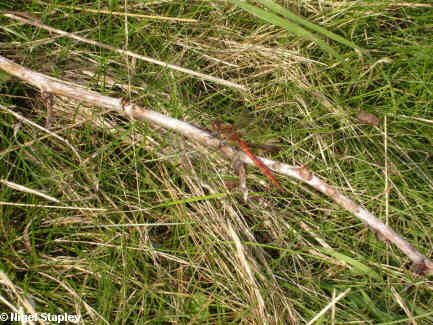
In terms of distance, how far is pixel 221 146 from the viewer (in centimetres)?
153

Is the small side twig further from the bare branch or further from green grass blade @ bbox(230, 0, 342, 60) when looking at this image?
green grass blade @ bbox(230, 0, 342, 60)

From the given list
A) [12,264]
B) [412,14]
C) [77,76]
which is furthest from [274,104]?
[12,264]

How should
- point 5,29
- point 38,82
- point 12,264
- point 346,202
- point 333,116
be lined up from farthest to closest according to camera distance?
1. point 333,116
2. point 5,29
3. point 12,264
4. point 38,82
5. point 346,202

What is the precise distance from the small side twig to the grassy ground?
0.87 feet

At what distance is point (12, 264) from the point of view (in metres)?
1.75

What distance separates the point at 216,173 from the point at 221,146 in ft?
1.31

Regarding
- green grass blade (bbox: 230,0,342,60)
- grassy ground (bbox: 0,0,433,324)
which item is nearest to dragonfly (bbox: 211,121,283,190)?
grassy ground (bbox: 0,0,433,324)

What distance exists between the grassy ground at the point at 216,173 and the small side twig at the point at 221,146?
0.27 meters

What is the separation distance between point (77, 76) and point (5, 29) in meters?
0.41

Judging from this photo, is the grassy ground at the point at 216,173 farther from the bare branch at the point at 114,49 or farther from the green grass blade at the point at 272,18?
the green grass blade at the point at 272,18

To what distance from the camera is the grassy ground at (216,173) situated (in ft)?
5.85

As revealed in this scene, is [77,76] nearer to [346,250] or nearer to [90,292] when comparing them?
[90,292]

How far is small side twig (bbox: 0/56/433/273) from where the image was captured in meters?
1.44

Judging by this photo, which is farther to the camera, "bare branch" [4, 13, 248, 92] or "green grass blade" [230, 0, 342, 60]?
"bare branch" [4, 13, 248, 92]
